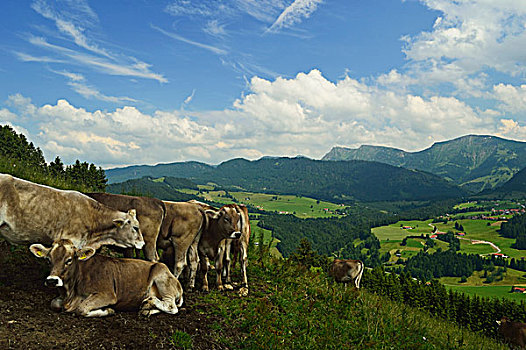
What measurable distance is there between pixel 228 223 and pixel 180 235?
1.54m

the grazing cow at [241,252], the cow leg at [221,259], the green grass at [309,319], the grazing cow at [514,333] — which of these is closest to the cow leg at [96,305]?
the green grass at [309,319]

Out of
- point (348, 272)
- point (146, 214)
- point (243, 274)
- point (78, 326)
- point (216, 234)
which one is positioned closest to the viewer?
point (78, 326)

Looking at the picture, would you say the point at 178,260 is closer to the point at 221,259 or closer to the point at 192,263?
the point at 192,263

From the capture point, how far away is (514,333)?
2339cm

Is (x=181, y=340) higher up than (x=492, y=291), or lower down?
higher up

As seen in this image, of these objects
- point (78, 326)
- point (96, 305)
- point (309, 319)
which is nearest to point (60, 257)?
point (96, 305)

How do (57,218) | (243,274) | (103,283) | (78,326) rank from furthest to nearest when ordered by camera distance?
(243,274) → (57,218) → (103,283) → (78,326)

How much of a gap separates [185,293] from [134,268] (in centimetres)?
232

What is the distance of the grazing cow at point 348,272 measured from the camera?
20734 mm

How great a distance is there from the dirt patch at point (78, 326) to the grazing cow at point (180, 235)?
1.58 meters

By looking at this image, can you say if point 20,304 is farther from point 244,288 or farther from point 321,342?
point 321,342

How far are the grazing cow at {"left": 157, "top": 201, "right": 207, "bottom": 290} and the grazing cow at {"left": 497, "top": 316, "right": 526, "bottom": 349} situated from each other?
24.0 m

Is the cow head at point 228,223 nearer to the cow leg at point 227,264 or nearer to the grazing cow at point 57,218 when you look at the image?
the cow leg at point 227,264

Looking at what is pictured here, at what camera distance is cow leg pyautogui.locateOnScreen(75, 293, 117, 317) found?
24.4 ft
